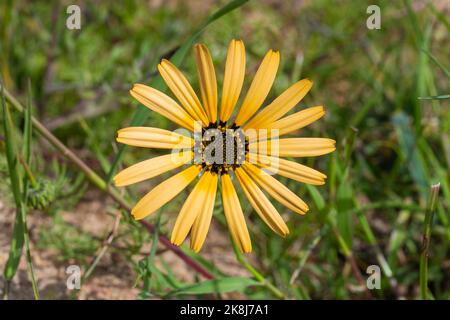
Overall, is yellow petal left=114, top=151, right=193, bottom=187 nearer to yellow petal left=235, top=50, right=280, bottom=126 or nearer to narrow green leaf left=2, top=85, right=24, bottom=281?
yellow petal left=235, top=50, right=280, bottom=126

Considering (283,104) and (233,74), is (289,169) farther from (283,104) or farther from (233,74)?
(233,74)

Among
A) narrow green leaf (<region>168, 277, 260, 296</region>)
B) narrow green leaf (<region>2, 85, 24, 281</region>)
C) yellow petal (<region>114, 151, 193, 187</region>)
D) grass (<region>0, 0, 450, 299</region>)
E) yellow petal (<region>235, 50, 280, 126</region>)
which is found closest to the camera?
yellow petal (<region>114, 151, 193, 187</region>)

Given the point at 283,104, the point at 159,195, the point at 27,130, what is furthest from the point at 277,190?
the point at 27,130

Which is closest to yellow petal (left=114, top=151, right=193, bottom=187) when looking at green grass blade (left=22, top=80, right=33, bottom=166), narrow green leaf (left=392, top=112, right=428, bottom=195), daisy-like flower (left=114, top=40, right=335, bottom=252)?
daisy-like flower (left=114, top=40, right=335, bottom=252)

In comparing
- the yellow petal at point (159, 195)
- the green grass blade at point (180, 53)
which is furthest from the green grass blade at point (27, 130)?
the yellow petal at point (159, 195)

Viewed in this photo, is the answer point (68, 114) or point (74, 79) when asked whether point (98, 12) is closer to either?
point (74, 79)

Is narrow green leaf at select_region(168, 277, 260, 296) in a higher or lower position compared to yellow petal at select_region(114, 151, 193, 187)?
lower
